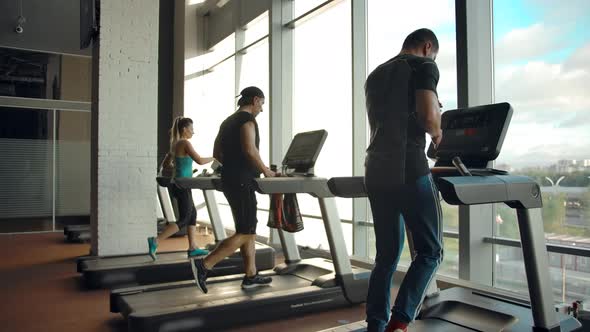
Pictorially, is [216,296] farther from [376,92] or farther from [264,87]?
[264,87]

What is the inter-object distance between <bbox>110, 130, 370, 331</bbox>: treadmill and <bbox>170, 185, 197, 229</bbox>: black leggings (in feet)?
3.82

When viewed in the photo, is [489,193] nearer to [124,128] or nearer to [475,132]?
[475,132]

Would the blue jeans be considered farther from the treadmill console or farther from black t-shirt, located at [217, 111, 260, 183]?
black t-shirt, located at [217, 111, 260, 183]

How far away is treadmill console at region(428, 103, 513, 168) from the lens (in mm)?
2268

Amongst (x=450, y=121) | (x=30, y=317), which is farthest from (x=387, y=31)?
(x=30, y=317)

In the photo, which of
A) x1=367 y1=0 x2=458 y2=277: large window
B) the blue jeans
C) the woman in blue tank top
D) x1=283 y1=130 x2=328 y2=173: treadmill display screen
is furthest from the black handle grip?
the woman in blue tank top

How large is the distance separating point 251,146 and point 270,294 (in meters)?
1.03

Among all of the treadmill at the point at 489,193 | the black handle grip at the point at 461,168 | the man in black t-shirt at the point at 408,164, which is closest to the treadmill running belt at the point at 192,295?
the treadmill at the point at 489,193

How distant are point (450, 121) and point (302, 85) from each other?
154 inches

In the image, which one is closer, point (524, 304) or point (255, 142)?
point (524, 304)

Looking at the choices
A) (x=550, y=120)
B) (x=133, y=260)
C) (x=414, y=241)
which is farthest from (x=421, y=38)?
(x=133, y=260)

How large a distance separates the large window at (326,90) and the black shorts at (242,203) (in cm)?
202

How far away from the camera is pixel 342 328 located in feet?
8.61

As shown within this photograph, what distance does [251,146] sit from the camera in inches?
134
